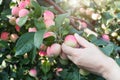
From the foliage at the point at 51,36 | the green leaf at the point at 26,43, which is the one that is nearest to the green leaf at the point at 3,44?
the foliage at the point at 51,36

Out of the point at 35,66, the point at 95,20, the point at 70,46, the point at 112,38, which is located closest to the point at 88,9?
the point at 95,20

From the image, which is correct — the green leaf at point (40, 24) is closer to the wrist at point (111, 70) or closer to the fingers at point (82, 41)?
the fingers at point (82, 41)

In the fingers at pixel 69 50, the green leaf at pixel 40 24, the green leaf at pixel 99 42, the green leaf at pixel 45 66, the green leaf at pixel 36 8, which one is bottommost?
the green leaf at pixel 45 66

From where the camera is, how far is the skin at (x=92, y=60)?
4.40 ft

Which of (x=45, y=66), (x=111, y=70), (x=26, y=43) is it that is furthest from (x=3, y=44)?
(x=111, y=70)

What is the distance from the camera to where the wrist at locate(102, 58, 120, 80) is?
52.9 inches

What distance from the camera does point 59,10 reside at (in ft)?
5.00

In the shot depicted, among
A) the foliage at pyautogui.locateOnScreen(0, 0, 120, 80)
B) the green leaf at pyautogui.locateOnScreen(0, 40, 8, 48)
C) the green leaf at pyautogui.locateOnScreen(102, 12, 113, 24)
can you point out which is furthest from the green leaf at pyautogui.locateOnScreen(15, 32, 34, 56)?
the green leaf at pyautogui.locateOnScreen(102, 12, 113, 24)

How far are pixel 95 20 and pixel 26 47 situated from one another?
68 centimetres

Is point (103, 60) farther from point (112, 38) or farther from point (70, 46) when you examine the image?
point (112, 38)

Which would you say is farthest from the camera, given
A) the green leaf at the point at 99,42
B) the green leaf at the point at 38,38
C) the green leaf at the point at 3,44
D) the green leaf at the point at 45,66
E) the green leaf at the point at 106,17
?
the green leaf at the point at 106,17

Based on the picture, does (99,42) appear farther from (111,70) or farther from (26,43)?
(26,43)

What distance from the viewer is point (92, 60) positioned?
4.40ft

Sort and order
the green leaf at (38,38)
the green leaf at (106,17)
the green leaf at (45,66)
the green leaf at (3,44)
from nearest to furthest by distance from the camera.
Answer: the green leaf at (38,38), the green leaf at (45,66), the green leaf at (3,44), the green leaf at (106,17)
